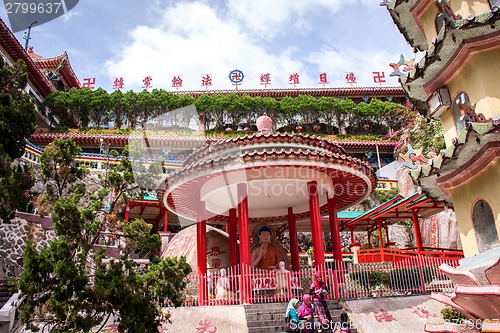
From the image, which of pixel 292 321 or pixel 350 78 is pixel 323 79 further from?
pixel 292 321

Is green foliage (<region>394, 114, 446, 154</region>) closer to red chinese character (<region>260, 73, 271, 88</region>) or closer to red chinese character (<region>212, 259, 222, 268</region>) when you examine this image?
red chinese character (<region>212, 259, 222, 268</region>)

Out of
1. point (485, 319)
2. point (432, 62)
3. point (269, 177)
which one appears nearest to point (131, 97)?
point (269, 177)

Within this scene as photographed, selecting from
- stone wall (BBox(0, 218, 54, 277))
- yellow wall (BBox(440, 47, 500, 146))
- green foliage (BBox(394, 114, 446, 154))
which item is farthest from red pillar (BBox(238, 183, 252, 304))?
green foliage (BBox(394, 114, 446, 154))

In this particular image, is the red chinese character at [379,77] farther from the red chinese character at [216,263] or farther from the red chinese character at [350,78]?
the red chinese character at [216,263]

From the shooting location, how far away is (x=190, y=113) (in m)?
43.7

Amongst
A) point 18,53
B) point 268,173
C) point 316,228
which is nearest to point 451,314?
point 316,228

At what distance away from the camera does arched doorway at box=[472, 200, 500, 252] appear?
26.3 feet

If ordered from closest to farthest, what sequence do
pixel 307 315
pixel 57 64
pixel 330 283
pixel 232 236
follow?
1. pixel 307 315
2. pixel 330 283
3. pixel 232 236
4. pixel 57 64

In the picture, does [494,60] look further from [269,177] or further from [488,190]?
[269,177]

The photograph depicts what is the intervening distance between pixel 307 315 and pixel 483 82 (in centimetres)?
585

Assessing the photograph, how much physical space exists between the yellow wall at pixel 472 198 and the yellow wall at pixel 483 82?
1177 mm

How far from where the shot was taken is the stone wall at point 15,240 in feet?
45.7

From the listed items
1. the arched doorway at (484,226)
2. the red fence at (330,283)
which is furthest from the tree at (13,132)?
the arched doorway at (484,226)

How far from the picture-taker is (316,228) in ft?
37.0
